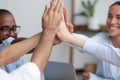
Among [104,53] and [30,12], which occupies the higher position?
[30,12]

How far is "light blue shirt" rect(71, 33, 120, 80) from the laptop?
0.44 ft

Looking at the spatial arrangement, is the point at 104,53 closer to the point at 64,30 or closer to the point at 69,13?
the point at 64,30

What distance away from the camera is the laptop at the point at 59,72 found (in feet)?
5.18

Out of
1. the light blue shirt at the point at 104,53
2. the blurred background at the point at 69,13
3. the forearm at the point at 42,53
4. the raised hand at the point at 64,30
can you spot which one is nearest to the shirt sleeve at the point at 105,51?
the light blue shirt at the point at 104,53

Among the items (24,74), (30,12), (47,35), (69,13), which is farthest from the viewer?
(69,13)

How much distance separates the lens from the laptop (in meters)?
1.58

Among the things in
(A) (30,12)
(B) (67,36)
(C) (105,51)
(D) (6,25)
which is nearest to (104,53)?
(C) (105,51)

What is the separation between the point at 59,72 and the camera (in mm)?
1649

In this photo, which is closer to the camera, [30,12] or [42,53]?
[42,53]

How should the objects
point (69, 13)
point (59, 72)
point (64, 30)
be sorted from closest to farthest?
point (64, 30), point (59, 72), point (69, 13)

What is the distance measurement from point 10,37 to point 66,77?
1.51 ft

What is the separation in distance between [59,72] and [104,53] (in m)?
0.44

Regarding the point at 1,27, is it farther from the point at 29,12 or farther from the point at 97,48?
the point at 29,12

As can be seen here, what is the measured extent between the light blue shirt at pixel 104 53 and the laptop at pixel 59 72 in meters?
0.13
